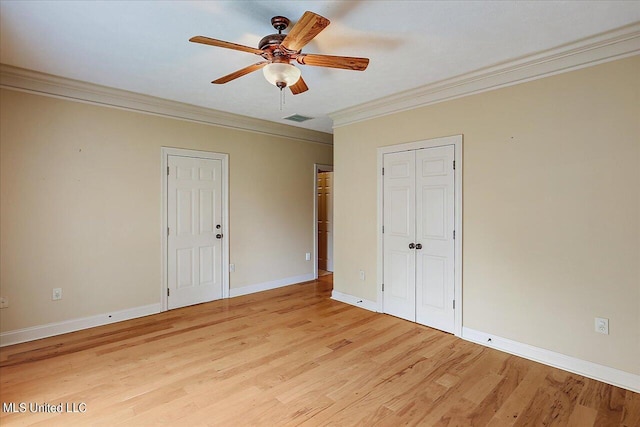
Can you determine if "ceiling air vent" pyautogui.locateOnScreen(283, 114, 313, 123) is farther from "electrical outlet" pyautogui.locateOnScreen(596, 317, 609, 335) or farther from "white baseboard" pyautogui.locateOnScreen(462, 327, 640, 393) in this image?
"electrical outlet" pyautogui.locateOnScreen(596, 317, 609, 335)

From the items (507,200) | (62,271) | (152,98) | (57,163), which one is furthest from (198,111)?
(507,200)

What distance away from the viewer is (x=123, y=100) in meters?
3.77

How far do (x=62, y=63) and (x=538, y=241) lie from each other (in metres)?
4.44

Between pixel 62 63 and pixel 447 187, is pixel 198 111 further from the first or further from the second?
pixel 447 187

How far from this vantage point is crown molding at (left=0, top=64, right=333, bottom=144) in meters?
3.14

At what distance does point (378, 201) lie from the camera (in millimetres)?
4109

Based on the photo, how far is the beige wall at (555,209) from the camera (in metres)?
2.44

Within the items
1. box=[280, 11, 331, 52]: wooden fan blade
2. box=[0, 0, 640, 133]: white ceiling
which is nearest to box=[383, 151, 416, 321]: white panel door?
box=[0, 0, 640, 133]: white ceiling

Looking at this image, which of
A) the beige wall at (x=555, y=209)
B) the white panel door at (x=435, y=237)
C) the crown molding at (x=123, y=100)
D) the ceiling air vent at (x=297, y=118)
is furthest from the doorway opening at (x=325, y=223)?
the beige wall at (x=555, y=209)

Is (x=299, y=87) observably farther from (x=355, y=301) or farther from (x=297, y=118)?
(x=355, y=301)

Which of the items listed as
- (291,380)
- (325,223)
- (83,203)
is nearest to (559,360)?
(291,380)

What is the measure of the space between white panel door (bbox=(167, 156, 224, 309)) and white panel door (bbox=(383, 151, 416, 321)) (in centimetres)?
232

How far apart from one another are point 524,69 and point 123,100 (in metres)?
4.11

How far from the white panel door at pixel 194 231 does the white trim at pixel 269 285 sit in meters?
0.28
